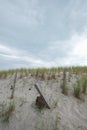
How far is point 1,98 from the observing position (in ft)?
30.4

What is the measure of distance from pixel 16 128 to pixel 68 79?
3763mm

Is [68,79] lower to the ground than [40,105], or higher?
higher

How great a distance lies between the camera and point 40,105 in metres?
8.17

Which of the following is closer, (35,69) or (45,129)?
(45,129)

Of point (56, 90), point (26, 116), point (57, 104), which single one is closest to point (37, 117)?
point (26, 116)

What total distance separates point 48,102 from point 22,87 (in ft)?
7.50

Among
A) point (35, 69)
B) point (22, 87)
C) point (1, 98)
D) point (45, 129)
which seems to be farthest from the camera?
point (35, 69)

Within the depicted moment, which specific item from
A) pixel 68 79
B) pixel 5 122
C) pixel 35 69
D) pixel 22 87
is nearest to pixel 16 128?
pixel 5 122

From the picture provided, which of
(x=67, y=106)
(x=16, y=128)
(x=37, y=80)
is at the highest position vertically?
(x=37, y=80)

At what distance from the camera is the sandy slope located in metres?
7.31

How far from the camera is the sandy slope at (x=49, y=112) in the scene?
7309 millimetres

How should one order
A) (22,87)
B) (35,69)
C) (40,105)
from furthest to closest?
(35,69)
(22,87)
(40,105)

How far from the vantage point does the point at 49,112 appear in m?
7.85

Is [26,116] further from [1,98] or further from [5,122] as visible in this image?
[1,98]
